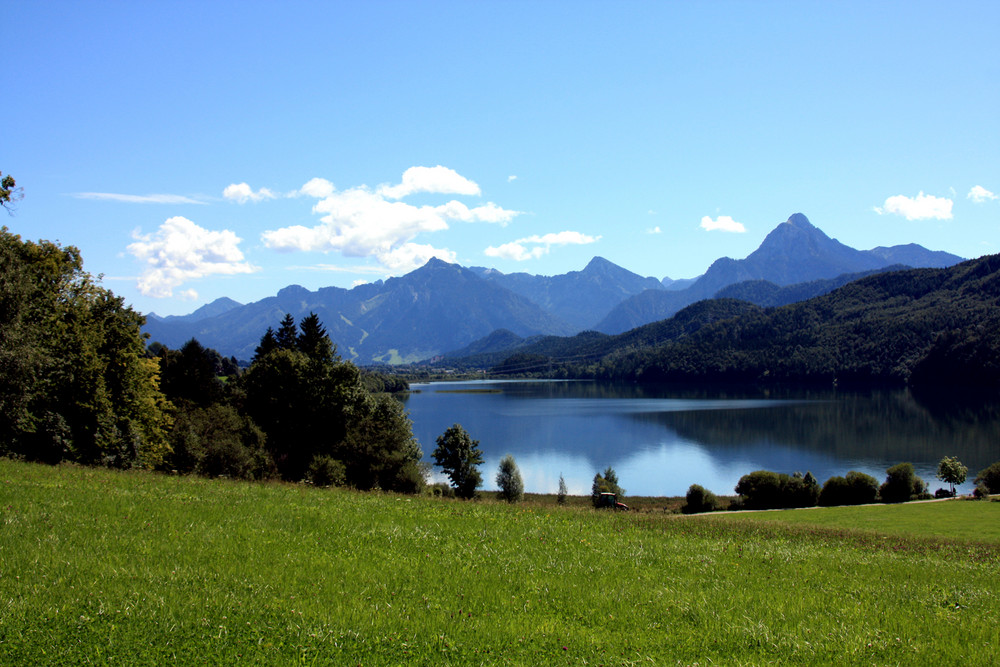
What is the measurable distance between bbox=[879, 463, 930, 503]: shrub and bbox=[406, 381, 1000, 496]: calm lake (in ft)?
36.4

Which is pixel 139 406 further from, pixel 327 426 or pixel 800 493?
pixel 800 493

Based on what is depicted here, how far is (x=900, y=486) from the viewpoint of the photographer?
51875 millimetres

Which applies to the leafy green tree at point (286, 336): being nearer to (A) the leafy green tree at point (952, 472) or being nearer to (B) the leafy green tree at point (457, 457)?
(B) the leafy green tree at point (457, 457)

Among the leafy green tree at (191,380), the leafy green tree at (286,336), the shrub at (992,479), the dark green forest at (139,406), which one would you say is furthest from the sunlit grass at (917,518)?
the leafy green tree at (191,380)

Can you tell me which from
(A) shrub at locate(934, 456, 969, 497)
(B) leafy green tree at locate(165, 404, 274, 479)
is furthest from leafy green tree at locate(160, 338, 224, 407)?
(A) shrub at locate(934, 456, 969, 497)

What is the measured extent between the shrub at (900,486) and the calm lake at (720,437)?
36.4 feet

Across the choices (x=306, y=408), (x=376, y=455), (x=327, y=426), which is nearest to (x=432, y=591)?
(x=376, y=455)

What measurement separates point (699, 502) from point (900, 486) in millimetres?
18160

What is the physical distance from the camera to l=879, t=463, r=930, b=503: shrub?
51844 mm

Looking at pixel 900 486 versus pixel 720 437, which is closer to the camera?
pixel 900 486

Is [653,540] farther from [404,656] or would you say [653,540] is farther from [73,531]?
[73,531]

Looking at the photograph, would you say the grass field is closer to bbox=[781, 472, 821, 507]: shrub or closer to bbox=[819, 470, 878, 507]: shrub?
bbox=[781, 472, 821, 507]: shrub

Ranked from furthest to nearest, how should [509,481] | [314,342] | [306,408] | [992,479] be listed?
1. [509,481]
2. [314,342]
3. [992,479]
4. [306,408]

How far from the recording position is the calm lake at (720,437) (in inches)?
2790
